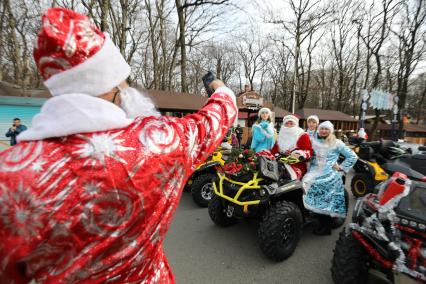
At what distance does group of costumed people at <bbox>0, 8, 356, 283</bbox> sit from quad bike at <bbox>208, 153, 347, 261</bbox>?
2363mm

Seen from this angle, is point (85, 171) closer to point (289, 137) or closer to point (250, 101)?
point (289, 137)

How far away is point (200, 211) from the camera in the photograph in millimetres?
4824

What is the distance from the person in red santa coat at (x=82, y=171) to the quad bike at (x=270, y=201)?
7.92ft

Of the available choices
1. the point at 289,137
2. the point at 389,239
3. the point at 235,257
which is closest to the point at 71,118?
the point at 389,239

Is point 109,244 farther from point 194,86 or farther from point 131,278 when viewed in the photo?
point 194,86

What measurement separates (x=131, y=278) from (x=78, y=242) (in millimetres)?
274

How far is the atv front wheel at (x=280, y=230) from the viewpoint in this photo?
2949mm

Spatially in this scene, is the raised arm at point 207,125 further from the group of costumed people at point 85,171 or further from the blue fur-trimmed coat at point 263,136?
the blue fur-trimmed coat at point 263,136

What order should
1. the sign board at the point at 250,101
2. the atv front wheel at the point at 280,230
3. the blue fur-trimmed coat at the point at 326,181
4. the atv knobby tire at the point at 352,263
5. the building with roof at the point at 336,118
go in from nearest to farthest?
the atv knobby tire at the point at 352,263, the atv front wheel at the point at 280,230, the blue fur-trimmed coat at the point at 326,181, the sign board at the point at 250,101, the building with roof at the point at 336,118

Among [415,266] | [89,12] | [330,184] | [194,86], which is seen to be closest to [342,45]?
[194,86]

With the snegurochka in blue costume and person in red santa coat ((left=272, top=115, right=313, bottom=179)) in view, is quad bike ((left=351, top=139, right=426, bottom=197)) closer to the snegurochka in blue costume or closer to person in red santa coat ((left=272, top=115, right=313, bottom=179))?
the snegurochka in blue costume

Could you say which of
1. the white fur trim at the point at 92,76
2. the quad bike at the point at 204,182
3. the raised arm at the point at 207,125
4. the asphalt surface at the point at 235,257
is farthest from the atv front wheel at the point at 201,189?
the white fur trim at the point at 92,76

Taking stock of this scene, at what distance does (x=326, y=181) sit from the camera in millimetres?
3748

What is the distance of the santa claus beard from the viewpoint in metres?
0.84
